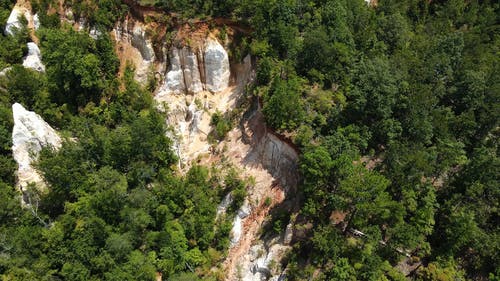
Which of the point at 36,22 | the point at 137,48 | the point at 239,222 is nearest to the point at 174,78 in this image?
the point at 137,48

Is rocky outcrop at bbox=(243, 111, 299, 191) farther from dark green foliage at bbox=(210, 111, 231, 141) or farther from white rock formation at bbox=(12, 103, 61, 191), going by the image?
white rock formation at bbox=(12, 103, 61, 191)

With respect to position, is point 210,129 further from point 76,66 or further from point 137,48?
point 76,66

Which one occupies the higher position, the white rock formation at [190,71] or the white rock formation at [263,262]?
the white rock formation at [190,71]

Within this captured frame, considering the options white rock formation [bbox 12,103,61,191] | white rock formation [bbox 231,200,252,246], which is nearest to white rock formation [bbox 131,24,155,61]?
white rock formation [bbox 12,103,61,191]

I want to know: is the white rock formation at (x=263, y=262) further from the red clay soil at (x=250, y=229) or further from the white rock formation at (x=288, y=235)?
the red clay soil at (x=250, y=229)

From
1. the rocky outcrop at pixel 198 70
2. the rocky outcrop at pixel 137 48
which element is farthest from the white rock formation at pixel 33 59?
the rocky outcrop at pixel 198 70

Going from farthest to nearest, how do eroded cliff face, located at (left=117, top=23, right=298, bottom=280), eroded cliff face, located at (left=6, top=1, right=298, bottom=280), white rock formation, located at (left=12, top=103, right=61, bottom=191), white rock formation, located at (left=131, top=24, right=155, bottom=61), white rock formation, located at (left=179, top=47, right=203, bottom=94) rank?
1. white rock formation, located at (left=131, top=24, right=155, bottom=61)
2. white rock formation, located at (left=179, top=47, right=203, bottom=94)
3. white rock formation, located at (left=12, top=103, right=61, bottom=191)
4. eroded cliff face, located at (left=6, top=1, right=298, bottom=280)
5. eroded cliff face, located at (left=117, top=23, right=298, bottom=280)
